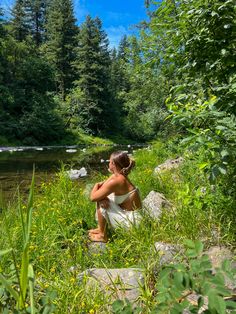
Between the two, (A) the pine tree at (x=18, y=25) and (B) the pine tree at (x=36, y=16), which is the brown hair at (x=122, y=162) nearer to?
(A) the pine tree at (x=18, y=25)

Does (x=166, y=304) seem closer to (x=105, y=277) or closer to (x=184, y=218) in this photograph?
(x=105, y=277)

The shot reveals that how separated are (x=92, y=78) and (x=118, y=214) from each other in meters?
37.9

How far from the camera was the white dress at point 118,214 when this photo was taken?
13.5ft

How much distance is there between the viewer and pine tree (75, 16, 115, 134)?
40.8m

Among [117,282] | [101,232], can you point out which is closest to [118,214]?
[101,232]

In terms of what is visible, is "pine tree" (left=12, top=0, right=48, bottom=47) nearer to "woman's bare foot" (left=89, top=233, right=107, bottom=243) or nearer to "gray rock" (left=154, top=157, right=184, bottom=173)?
"gray rock" (left=154, top=157, right=184, bottom=173)

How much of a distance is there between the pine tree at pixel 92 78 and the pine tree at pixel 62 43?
775 cm

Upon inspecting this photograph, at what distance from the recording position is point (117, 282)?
8.75 feet

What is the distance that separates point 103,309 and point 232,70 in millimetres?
2128

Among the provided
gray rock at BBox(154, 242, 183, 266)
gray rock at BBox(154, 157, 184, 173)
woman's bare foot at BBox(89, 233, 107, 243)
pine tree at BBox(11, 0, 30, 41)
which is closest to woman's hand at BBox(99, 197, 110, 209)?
woman's bare foot at BBox(89, 233, 107, 243)

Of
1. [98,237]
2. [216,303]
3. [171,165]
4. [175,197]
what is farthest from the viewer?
[171,165]

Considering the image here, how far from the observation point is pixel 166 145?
12.8m

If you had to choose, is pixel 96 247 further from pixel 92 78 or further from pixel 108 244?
pixel 92 78

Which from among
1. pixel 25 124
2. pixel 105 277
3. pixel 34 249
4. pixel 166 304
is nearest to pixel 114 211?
pixel 34 249
